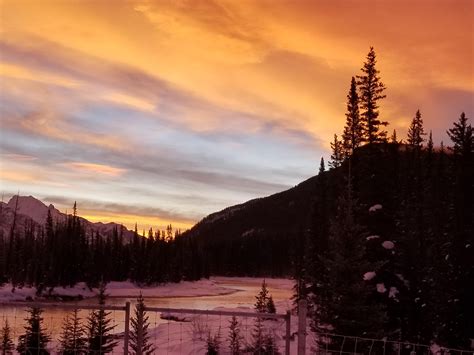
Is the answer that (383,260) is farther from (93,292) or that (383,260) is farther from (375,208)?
(93,292)

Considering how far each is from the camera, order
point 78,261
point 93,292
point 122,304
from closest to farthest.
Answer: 1. point 122,304
2. point 93,292
3. point 78,261

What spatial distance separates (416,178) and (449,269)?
35184 millimetres

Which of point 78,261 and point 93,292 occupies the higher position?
point 78,261

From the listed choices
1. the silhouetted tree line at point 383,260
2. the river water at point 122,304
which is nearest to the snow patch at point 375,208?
the silhouetted tree line at point 383,260

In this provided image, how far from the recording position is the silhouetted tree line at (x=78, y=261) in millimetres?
89938

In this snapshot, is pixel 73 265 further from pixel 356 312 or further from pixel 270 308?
pixel 356 312

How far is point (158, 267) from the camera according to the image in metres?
114

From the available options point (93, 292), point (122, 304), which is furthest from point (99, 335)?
point (93, 292)

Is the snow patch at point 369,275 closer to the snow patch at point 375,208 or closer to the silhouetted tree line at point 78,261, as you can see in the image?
the snow patch at point 375,208

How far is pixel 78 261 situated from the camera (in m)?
95.4

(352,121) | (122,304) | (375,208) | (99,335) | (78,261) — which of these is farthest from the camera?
(78,261)

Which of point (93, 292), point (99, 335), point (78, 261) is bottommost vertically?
point (93, 292)

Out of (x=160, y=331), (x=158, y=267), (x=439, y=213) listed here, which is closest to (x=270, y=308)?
(x=160, y=331)

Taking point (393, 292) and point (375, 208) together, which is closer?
point (393, 292)
